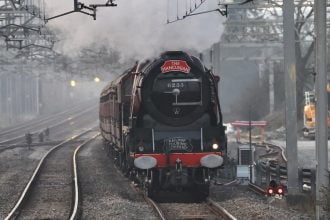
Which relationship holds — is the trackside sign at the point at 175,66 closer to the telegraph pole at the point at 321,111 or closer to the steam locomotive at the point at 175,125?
the steam locomotive at the point at 175,125

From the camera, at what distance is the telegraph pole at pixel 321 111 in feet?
35.6

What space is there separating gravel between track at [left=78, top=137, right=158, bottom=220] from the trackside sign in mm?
3118

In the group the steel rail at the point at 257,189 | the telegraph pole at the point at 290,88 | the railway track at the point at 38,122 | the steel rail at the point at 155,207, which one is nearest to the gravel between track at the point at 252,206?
the steel rail at the point at 257,189

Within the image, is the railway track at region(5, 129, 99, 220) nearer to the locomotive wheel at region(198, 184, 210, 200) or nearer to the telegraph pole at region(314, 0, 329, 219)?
the locomotive wheel at region(198, 184, 210, 200)

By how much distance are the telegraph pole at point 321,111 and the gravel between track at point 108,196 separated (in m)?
3.29

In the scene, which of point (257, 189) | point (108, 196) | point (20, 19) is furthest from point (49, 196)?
point (20, 19)

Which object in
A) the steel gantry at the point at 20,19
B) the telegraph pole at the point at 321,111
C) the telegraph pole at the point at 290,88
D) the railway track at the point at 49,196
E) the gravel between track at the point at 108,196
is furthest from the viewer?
the steel gantry at the point at 20,19

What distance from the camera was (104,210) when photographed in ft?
43.3

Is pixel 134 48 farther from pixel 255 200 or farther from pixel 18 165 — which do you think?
pixel 18 165

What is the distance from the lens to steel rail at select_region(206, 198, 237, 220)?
38.3ft

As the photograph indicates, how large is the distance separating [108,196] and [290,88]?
17.2 feet

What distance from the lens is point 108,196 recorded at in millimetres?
15273

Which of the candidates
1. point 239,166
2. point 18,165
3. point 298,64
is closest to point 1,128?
point 298,64

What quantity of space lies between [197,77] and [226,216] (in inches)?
144
